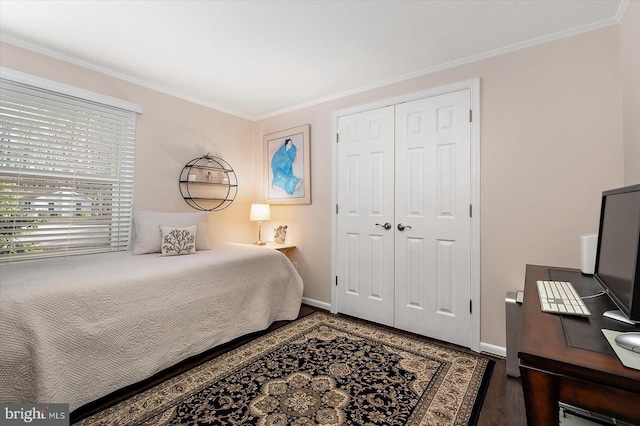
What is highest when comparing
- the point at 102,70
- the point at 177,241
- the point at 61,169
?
the point at 102,70

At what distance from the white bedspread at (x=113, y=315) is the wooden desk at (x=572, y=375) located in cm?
212

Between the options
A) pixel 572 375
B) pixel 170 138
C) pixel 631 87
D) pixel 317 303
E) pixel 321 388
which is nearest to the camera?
pixel 572 375

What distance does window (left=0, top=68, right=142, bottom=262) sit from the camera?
90.9 inches

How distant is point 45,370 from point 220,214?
7.64 ft

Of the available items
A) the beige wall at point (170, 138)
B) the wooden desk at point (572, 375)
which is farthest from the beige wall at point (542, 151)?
the beige wall at point (170, 138)

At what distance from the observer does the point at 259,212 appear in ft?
12.4

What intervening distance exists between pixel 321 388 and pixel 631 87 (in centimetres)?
265

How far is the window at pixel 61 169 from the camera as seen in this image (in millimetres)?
2309

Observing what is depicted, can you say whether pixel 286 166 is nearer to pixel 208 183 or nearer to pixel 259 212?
pixel 259 212

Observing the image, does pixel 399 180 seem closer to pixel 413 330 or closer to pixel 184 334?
pixel 413 330

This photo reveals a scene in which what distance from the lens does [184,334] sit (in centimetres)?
223

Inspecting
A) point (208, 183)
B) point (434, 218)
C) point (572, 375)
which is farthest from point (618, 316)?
point (208, 183)

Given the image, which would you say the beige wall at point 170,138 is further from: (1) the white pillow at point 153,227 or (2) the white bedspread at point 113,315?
(2) the white bedspread at point 113,315

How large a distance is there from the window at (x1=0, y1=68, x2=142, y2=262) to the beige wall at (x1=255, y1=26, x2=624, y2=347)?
9.95ft
